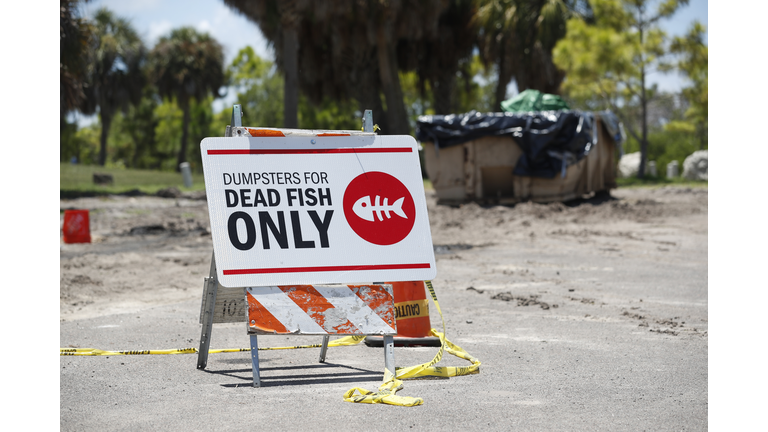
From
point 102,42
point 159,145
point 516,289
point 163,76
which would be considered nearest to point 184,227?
point 516,289

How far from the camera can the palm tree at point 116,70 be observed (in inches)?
1511

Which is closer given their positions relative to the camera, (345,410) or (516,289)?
(345,410)

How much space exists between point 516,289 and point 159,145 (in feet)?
175

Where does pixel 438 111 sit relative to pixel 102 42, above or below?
below

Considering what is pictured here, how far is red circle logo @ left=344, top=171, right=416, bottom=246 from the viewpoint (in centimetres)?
410

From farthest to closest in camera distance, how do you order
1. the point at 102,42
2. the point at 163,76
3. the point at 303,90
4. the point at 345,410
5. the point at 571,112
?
1. the point at 163,76
2. the point at 102,42
3. the point at 303,90
4. the point at 571,112
5. the point at 345,410

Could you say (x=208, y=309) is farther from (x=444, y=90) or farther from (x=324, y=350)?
(x=444, y=90)

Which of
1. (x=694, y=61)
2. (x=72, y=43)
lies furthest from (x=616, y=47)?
(x=72, y=43)

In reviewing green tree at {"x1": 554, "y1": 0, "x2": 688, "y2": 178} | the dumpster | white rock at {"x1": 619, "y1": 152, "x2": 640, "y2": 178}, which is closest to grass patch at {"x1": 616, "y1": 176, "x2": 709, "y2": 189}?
green tree at {"x1": 554, "y1": 0, "x2": 688, "y2": 178}

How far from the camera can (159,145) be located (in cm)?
5669

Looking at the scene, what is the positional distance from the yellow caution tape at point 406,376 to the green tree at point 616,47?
2353 cm

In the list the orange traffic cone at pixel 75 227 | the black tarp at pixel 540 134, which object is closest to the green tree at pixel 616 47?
the black tarp at pixel 540 134

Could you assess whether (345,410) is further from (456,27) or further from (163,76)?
(163,76)

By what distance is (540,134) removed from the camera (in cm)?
1609
